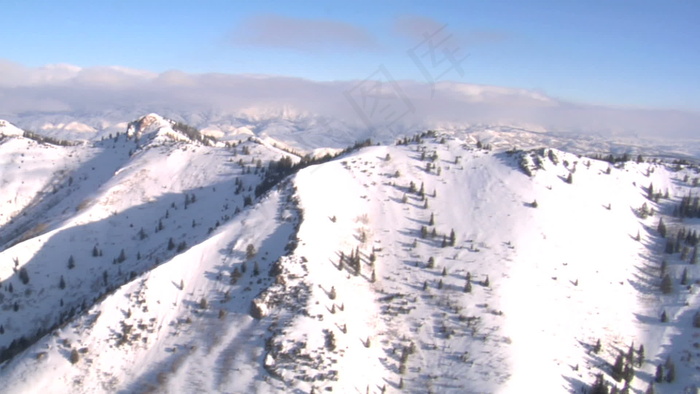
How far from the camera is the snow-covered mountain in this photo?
58688 millimetres

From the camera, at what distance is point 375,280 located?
2847 inches

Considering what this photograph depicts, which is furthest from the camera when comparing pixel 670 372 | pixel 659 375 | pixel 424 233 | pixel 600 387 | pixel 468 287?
pixel 424 233

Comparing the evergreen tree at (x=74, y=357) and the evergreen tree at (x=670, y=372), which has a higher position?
the evergreen tree at (x=670, y=372)

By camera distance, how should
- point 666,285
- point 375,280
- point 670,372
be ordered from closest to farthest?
point 670,372
point 375,280
point 666,285

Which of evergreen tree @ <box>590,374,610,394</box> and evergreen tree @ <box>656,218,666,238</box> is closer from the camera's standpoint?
evergreen tree @ <box>590,374,610,394</box>

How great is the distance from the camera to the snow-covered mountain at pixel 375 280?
58688mm

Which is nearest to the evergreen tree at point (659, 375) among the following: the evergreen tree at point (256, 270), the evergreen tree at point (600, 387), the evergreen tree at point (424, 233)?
the evergreen tree at point (600, 387)

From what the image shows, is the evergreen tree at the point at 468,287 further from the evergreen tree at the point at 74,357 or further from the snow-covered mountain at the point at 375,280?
the evergreen tree at the point at 74,357

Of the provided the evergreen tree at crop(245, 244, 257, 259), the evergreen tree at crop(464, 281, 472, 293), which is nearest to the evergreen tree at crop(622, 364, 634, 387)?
the evergreen tree at crop(464, 281, 472, 293)

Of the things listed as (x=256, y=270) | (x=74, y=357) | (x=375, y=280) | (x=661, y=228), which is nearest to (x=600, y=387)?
(x=375, y=280)

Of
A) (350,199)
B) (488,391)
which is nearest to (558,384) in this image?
(488,391)

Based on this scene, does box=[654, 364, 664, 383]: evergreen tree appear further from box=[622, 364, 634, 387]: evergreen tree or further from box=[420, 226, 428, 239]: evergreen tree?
box=[420, 226, 428, 239]: evergreen tree

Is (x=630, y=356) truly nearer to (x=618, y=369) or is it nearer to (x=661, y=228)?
(x=618, y=369)

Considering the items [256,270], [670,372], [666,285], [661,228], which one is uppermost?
[661,228]
